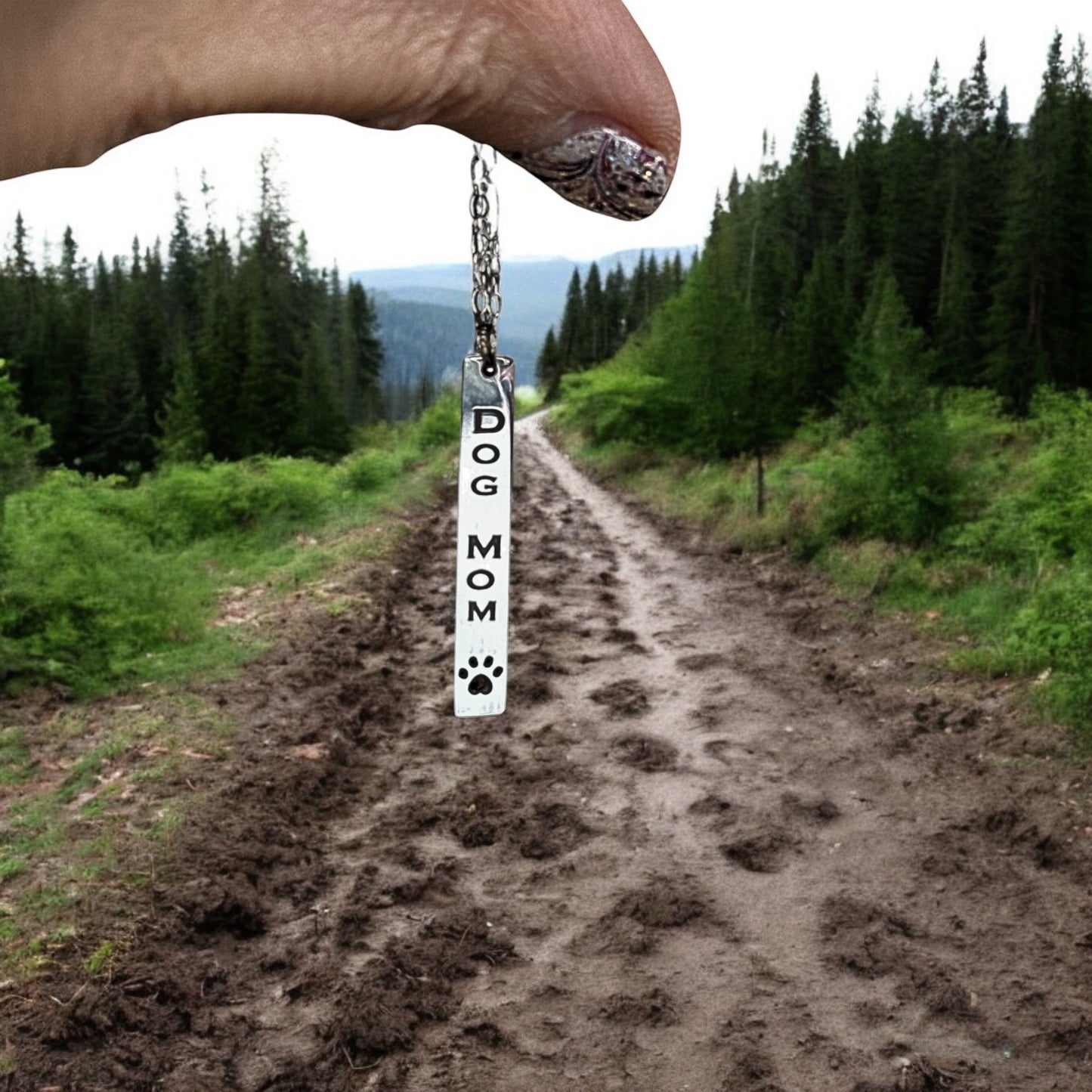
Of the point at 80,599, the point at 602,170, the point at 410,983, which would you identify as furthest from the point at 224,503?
the point at 602,170

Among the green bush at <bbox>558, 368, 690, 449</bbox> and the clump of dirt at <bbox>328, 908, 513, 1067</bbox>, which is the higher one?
the green bush at <bbox>558, 368, 690, 449</bbox>

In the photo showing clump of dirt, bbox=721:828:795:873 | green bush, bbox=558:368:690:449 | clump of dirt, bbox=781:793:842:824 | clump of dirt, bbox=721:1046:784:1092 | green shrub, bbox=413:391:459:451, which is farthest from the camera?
green shrub, bbox=413:391:459:451

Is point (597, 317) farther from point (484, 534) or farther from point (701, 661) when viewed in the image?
point (484, 534)

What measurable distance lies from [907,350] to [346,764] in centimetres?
987

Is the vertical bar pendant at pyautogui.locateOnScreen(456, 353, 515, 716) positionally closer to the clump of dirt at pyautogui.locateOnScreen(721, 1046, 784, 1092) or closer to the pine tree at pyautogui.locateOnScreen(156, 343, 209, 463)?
the clump of dirt at pyautogui.locateOnScreen(721, 1046, 784, 1092)

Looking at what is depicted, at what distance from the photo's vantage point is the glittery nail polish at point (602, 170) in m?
0.93

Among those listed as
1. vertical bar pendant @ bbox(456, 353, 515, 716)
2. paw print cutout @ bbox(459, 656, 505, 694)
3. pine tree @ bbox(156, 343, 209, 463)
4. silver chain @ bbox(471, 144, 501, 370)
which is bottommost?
pine tree @ bbox(156, 343, 209, 463)

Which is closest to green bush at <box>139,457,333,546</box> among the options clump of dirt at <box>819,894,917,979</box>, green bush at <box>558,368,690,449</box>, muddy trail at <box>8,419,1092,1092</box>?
green bush at <box>558,368,690,449</box>

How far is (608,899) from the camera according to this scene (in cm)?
560

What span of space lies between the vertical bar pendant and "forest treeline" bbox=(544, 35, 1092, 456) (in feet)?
36.5

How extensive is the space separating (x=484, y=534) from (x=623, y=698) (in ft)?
23.2

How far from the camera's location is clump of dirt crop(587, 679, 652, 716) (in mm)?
8570

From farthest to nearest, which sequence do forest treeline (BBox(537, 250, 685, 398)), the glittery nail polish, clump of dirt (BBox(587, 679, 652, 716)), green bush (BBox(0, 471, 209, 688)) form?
forest treeline (BBox(537, 250, 685, 398)) → green bush (BBox(0, 471, 209, 688)) → clump of dirt (BBox(587, 679, 652, 716)) → the glittery nail polish

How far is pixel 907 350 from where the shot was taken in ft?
46.5
